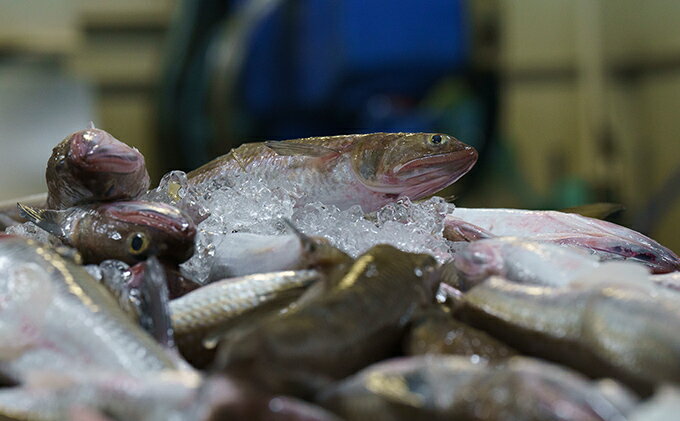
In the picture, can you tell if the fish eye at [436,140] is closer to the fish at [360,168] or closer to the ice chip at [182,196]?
the fish at [360,168]

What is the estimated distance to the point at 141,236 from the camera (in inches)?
45.3

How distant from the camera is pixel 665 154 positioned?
579cm

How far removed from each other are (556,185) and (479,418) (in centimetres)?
548

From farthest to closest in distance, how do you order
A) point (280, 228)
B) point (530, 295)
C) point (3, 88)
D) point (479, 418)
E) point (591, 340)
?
point (3, 88), point (280, 228), point (530, 295), point (591, 340), point (479, 418)

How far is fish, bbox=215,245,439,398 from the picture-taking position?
0.69 metres

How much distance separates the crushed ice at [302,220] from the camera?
1244 mm

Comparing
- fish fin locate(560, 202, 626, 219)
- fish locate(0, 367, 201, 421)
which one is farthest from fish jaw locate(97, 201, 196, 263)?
fish fin locate(560, 202, 626, 219)

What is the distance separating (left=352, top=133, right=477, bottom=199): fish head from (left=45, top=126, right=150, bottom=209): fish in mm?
420

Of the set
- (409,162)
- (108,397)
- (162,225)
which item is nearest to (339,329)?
(108,397)

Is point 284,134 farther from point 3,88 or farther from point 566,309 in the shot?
point 566,309

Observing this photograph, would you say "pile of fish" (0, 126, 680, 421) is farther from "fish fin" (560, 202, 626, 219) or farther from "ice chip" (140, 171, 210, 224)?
"fish fin" (560, 202, 626, 219)

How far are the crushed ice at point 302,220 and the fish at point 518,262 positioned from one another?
0.55 ft

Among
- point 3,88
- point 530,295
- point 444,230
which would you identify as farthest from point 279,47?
point 530,295

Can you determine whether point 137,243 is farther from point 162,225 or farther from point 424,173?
point 424,173
